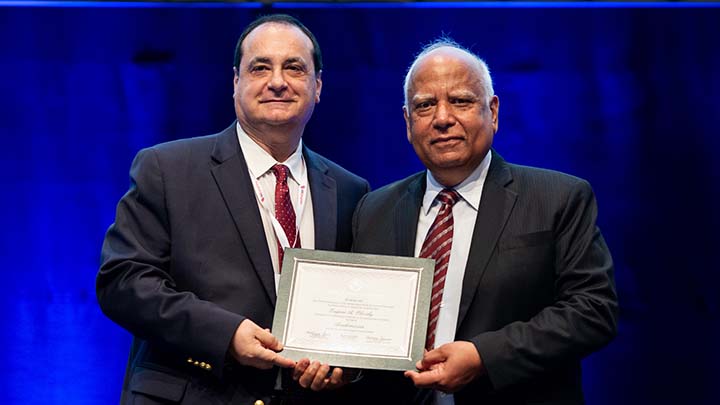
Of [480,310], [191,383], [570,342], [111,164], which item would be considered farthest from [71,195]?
[570,342]

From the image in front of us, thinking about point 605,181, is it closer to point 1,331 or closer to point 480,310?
point 480,310

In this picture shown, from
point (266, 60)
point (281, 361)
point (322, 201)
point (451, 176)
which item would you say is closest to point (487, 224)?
point (451, 176)

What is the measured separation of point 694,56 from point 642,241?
93 cm

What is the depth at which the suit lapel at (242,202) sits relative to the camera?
313 cm

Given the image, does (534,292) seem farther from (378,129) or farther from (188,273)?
(378,129)

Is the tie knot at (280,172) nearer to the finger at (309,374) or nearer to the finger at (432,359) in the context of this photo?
the finger at (309,374)

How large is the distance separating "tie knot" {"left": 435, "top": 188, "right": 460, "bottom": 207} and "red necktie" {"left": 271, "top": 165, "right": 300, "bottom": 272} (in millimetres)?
528

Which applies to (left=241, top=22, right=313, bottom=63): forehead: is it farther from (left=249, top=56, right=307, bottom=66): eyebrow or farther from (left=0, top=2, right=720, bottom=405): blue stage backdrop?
(left=0, top=2, right=720, bottom=405): blue stage backdrop

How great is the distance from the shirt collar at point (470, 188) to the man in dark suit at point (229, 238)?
377 millimetres

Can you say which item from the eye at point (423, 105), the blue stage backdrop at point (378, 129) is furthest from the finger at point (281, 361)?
the blue stage backdrop at point (378, 129)

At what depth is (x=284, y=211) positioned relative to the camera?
3.28 metres

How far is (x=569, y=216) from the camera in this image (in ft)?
9.86

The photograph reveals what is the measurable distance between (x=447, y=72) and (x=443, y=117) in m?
0.16

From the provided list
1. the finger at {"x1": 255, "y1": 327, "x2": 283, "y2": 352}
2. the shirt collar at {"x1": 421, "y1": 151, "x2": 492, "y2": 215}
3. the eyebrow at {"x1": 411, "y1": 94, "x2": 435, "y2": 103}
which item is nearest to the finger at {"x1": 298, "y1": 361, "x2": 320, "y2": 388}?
the finger at {"x1": 255, "y1": 327, "x2": 283, "y2": 352}
